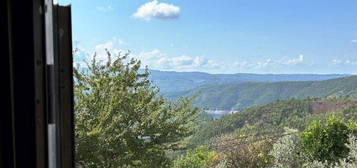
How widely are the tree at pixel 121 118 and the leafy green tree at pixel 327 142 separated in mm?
2404

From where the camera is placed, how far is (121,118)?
26.5 feet

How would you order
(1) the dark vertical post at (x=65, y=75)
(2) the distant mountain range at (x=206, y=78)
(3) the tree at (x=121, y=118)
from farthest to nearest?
(2) the distant mountain range at (x=206, y=78), (3) the tree at (x=121, y=118), (1) the dark vertical post at (x=65, y=75)

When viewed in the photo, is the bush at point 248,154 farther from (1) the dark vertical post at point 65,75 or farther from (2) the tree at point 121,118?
(1) the dark vertical post at point 65,75

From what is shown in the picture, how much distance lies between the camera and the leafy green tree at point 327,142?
9750 mm

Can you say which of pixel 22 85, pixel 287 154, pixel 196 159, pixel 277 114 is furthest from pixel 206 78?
pixel 22 85

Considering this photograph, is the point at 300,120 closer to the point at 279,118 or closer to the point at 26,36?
the point at 279,118

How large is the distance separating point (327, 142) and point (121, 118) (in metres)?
4.21

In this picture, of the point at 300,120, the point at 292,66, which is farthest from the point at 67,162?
the point at 292,66

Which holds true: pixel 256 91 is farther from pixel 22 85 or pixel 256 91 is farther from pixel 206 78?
pixel 22 85

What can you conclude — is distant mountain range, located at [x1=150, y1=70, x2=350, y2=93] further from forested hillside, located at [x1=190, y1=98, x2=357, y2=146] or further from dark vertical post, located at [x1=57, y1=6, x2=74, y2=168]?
dark vertical post, located at [x1=57, y1=6, x2=74, y2=168]

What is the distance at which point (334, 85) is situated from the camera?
2566 centimetres

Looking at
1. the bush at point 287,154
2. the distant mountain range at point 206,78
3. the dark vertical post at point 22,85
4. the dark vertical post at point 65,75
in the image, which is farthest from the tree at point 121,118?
the distant mountain range at point 206,78

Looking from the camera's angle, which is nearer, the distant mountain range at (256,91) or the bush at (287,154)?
the bush at (287,154)

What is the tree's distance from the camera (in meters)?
7.72
